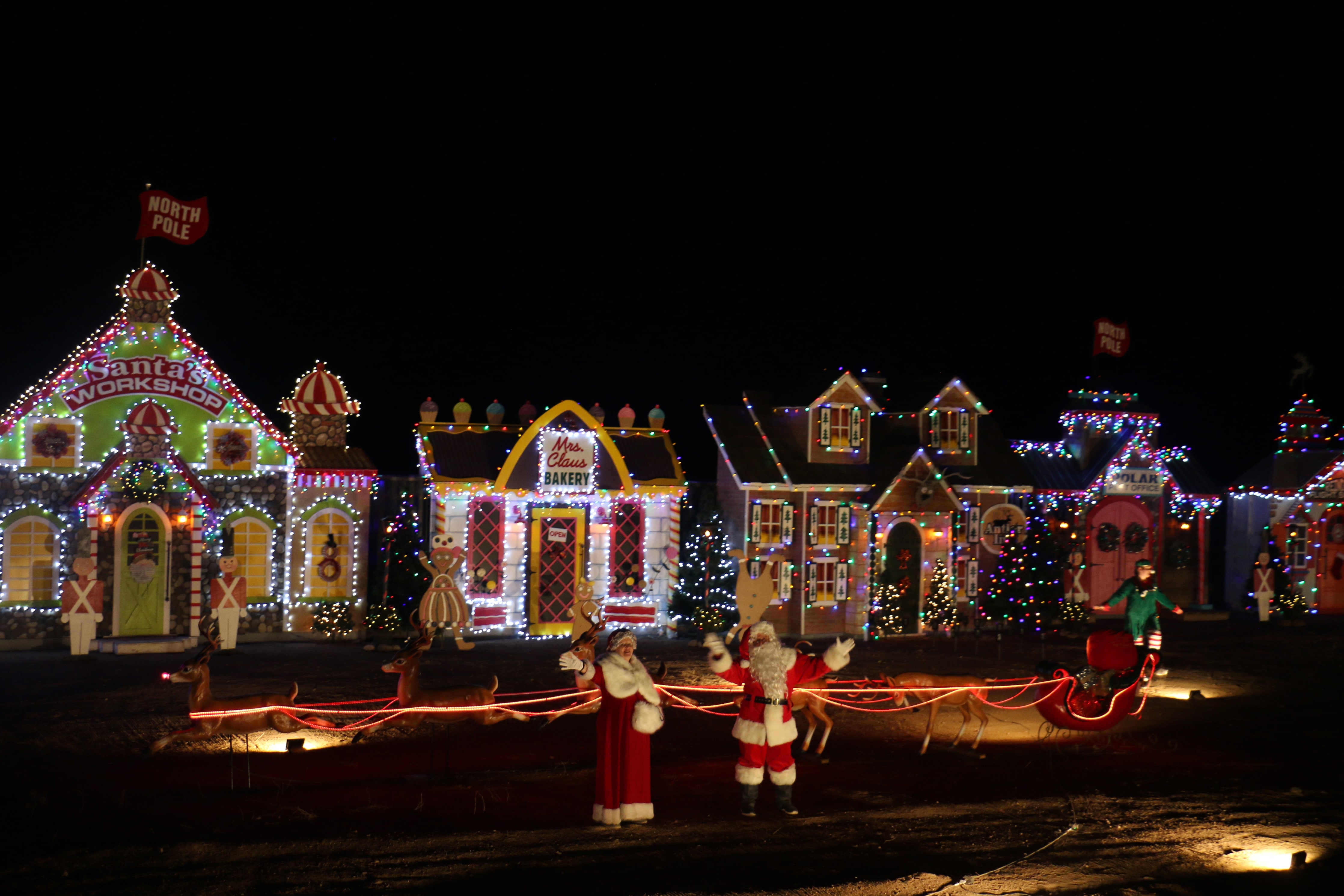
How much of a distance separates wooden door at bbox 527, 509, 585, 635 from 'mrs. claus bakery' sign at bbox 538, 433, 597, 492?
0.54 meters

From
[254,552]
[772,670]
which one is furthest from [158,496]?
[772,670]

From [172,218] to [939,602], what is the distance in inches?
660

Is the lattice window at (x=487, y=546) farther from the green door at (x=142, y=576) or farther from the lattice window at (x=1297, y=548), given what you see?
the lattice window at (x=1297, y=548)

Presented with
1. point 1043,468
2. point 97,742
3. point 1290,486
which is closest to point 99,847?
point 97,742

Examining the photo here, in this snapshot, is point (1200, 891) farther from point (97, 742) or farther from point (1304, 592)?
point (1304, 592)

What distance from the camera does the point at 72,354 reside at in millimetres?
20203

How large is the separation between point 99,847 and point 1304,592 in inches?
1149

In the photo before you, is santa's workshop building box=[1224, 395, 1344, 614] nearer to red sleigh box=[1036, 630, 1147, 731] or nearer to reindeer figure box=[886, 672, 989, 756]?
red sleigh box=[1036, 630, 1147, 731]

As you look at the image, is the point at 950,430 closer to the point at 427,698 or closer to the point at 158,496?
the point at 158,496

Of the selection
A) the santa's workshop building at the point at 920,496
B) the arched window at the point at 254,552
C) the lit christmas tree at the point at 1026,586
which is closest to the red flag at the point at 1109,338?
the santa's workshop building at the point at 920,496

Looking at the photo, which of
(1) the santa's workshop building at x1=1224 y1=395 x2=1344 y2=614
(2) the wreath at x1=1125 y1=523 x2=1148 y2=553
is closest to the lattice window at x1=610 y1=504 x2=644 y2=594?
(2) the wreath at x1=1125 y1=523 x2=1148 y2=553

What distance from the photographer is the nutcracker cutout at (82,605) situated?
18531mm

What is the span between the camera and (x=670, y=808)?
1003cm

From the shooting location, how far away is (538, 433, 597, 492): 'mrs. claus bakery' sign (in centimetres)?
2247
